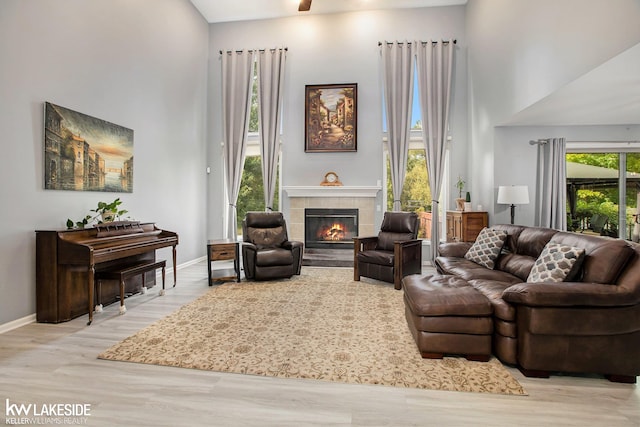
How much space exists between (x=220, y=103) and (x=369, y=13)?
351 centimetres

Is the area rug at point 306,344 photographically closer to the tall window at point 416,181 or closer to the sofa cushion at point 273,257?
the sofa cushion at point 273,257

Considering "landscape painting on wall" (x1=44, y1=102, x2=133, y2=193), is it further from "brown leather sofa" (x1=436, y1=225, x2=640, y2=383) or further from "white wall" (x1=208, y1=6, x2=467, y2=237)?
"brown leather sofa" (x1=436, y1=225, x2=640, y2=383)

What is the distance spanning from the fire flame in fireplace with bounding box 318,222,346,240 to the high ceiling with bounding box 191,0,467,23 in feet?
13.8

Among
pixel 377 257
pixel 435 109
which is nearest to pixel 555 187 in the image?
pixel 435 109

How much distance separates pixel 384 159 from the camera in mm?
6738

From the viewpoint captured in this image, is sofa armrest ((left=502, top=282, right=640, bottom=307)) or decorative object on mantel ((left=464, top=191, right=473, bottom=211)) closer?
sofa armrest ((left=502, top=282, right=640, bottom=307))

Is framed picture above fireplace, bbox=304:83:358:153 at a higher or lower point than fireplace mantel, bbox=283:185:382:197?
higher

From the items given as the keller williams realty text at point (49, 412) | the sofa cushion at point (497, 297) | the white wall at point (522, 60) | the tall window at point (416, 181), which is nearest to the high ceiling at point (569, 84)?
the white wall at point (522, 60)

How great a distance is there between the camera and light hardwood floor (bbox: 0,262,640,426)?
186 centimetres

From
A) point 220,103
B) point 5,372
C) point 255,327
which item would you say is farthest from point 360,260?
point 220,103

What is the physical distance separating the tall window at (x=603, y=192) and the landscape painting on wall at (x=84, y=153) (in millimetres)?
6962

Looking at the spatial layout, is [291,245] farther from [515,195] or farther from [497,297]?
[515,195]

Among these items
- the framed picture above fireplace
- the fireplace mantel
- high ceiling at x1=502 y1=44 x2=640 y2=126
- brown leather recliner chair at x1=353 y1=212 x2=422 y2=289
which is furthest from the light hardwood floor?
the framed picture above fireplace

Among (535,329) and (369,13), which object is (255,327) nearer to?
(535,329)
